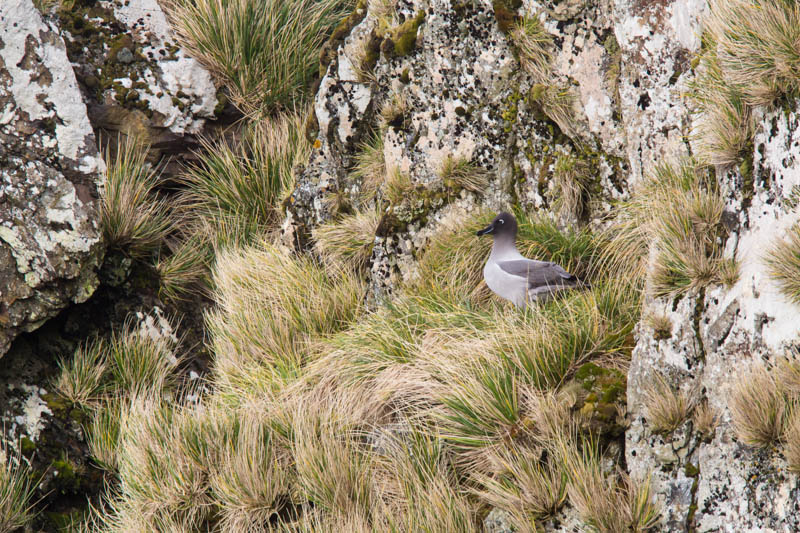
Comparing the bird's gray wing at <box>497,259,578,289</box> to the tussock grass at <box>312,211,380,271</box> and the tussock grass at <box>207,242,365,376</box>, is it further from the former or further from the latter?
the tussock grass at <box>312,211,380,271</box>

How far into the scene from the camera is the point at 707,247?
3781 mm

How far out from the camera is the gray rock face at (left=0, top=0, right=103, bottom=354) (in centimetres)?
596

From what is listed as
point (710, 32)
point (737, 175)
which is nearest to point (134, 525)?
point (737, 175)

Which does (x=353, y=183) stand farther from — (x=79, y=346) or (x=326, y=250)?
(x=79, y=346)

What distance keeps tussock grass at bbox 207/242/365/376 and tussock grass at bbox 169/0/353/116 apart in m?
2.18

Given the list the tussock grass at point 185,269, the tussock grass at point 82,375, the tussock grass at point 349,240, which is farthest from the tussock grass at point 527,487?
the tussock grass at point 185,269

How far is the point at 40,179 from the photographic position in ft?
Result: 20.4

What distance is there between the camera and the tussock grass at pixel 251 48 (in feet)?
25.1

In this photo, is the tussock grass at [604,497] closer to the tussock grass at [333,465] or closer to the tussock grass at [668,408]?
the tussock grass at [668,408]

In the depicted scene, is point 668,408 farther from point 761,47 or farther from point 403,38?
point 403,38

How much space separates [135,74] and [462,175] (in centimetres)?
375

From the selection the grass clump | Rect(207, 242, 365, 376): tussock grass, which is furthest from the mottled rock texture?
Rect(207, 242, 365, 376): tussock grass

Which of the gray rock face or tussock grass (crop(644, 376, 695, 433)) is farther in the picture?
the gray rock face

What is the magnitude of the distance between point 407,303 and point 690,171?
2147 mm
